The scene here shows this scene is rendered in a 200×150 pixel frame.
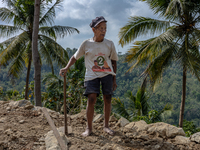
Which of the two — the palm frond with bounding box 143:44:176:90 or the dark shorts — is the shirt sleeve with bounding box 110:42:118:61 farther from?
the palm frond with bounding box 143:44:176:90

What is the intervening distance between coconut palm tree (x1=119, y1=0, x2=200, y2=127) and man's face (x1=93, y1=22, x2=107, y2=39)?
497 cm

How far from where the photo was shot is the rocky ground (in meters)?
2.88

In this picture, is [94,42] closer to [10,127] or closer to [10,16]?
[10,127]

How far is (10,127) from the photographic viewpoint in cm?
343

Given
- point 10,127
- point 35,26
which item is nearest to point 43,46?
point 35,26

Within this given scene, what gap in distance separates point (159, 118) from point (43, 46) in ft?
22.4

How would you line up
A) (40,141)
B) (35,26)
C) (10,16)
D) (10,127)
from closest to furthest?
(40,141) → (10,127) → (35,26) → (10,16)

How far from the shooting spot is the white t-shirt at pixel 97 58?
9.98 ft

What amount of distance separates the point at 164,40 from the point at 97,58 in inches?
202

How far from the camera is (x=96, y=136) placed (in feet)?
10.4

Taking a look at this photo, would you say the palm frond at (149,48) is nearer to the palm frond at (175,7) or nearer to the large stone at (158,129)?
the palm frond at (175,7)

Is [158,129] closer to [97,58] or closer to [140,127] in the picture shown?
[140,127]

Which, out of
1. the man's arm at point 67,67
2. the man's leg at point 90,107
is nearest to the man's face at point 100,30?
the man's arm at point 67,67

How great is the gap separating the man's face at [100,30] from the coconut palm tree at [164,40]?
4.97 m
